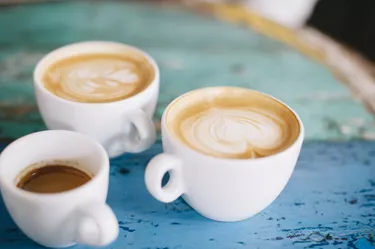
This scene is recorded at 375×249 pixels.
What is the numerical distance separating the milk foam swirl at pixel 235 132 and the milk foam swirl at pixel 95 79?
0.40 ft

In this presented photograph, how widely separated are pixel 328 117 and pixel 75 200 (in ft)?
1.59

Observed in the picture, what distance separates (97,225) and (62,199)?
0.14 feet

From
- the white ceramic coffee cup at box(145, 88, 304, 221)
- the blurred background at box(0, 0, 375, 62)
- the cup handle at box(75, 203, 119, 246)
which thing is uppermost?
the white ceramic coffee cup at box(145, 88, 304, 221)

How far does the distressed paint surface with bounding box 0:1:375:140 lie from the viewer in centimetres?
85

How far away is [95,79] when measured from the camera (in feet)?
2.38

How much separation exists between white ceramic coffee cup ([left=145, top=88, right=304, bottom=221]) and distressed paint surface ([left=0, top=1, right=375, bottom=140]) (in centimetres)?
25

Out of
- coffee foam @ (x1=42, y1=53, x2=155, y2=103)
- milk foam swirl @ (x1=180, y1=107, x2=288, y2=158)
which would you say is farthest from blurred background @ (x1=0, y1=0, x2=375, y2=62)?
milk foam swirl @ (x1=180, y1=107, x2=288, y2=158)

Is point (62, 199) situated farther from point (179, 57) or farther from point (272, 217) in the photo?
point (179, 57)

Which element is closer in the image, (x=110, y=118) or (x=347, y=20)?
(x=110, y=118)

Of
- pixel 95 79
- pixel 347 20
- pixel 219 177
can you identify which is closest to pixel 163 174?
pixel 219 177

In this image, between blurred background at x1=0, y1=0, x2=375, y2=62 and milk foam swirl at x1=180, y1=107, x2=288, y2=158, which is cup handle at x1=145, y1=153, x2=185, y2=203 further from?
blurred background at x1=0, y1=0, x2=375, y2=62

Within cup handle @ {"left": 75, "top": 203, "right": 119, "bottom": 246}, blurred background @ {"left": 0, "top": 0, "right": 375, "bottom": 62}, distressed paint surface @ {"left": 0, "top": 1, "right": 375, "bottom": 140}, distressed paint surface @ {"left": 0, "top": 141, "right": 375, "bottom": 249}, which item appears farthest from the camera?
blurred background @ {"left": 0, "top": 0, "right": 375, "bottom": 62}

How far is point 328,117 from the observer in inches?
33.7

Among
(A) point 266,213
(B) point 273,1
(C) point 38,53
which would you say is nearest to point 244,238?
(A) point 266,213
